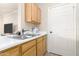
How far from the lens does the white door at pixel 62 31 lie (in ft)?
9.43

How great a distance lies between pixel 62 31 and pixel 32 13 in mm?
960

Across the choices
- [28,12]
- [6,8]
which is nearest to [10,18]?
[6,8]

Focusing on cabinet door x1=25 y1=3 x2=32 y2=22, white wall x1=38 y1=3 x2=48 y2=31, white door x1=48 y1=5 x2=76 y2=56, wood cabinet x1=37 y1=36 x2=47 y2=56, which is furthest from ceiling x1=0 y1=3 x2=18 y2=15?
white door x1=48 y1=5 x2=76 y2=56

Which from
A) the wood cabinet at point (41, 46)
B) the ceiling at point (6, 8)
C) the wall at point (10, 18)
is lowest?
the wood cabinet at point (41, 46)

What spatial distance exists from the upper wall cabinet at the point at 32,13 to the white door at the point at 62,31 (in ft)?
1.18

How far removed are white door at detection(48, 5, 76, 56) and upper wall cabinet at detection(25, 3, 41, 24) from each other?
0.36 m

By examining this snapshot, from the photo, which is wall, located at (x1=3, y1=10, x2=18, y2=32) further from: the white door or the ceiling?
the white door

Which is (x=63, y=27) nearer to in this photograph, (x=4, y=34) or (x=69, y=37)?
(x=69, y=37)

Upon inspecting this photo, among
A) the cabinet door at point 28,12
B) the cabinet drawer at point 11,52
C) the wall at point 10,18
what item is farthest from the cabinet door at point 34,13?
the cabinet drawer at point 11,52

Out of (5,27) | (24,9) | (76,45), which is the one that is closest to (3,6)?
(5,27)

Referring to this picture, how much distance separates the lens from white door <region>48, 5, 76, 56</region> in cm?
287

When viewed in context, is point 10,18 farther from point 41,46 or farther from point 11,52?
point 41,46

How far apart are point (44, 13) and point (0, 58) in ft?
7.03

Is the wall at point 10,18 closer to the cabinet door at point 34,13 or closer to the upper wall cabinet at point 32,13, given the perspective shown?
the upper wall cabinet at point 32,13
